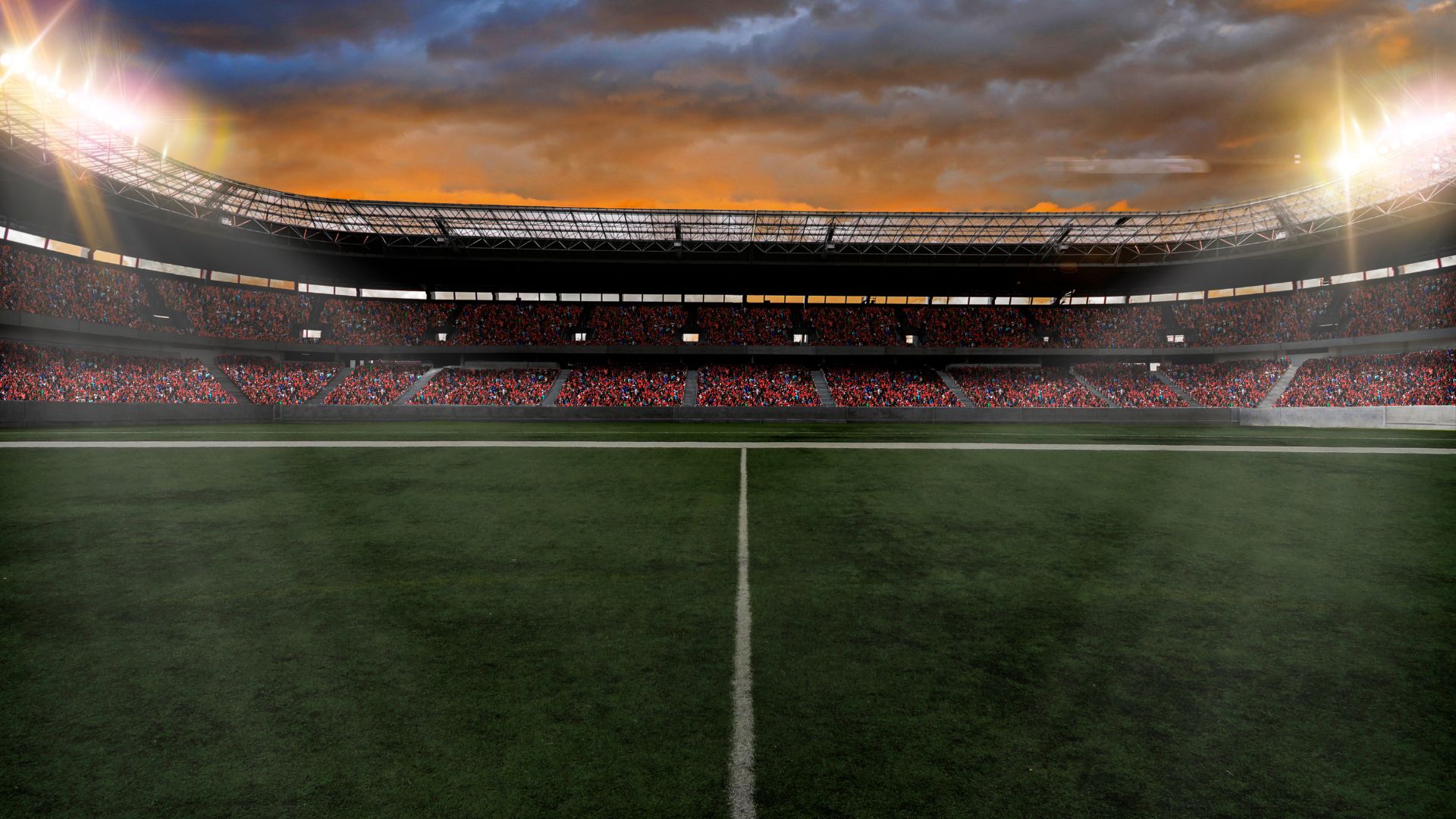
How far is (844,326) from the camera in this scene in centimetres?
5134

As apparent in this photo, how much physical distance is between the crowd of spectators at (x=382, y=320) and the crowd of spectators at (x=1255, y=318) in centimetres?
5512

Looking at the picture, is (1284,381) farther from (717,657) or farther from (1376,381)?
Answer: (717,657)

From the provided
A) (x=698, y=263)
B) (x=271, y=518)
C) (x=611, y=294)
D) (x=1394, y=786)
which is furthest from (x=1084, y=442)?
(x=611, y=294)

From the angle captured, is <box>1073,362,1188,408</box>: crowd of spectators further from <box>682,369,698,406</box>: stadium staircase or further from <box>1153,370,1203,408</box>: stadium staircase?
A: <box>682,369,698,406</box>: stadium staircase

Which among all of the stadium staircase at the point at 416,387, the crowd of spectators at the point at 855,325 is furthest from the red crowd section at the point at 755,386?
the stadium staircase at the point at 416,387

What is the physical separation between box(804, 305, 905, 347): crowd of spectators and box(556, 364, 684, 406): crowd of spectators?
11343mm

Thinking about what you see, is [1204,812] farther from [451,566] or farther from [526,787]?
[451,566]

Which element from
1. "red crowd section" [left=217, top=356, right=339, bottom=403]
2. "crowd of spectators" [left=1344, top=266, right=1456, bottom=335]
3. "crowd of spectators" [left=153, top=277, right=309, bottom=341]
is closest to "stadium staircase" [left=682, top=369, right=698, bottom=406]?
"red crowd section" [left=217, top=356, right=339, bottom=403]

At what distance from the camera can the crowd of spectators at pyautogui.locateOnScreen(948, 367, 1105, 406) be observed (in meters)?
42.8

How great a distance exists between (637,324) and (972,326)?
83.5ft

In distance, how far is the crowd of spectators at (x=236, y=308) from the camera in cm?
4212

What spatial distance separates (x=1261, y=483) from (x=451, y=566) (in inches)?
550

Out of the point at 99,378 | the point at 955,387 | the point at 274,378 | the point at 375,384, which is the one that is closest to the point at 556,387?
the point at 375,384

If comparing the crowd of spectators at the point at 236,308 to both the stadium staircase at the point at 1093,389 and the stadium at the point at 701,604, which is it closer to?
the stadium at the point at 701,604
